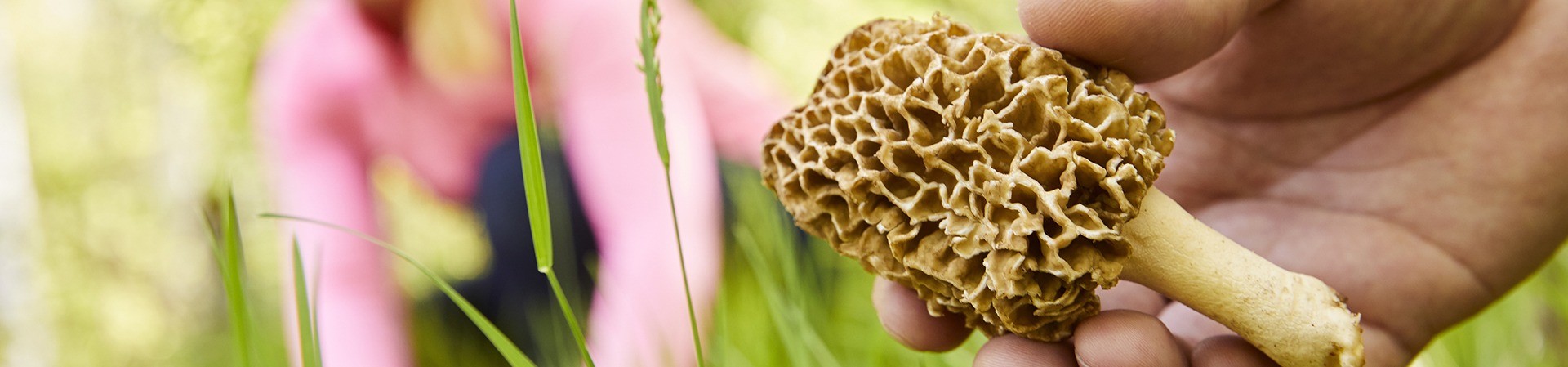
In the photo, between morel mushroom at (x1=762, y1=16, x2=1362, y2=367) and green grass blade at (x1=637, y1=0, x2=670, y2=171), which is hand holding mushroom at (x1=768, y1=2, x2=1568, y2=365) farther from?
A: green grass blade at (x1=637, y1=0, x2=670, y2=171)

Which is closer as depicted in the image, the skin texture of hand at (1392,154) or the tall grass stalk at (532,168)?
the tall grass stalk at (532,168)

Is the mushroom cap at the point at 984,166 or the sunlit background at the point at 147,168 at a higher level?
the mushroom cap at the point at 984,166

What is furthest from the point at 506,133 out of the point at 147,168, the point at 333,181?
the point at 147,168

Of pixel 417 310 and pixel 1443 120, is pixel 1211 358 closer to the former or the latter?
pixel 1443 120

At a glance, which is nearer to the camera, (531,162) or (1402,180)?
(531,162)

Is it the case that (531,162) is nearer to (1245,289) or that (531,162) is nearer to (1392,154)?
(1245,289)

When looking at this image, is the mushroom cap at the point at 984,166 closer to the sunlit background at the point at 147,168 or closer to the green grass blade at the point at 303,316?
the green grass blade at the point at 303,316

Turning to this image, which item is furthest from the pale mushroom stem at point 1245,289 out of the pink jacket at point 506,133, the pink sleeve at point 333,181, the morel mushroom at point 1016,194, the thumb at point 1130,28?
the pink sleeve at point 333,181
